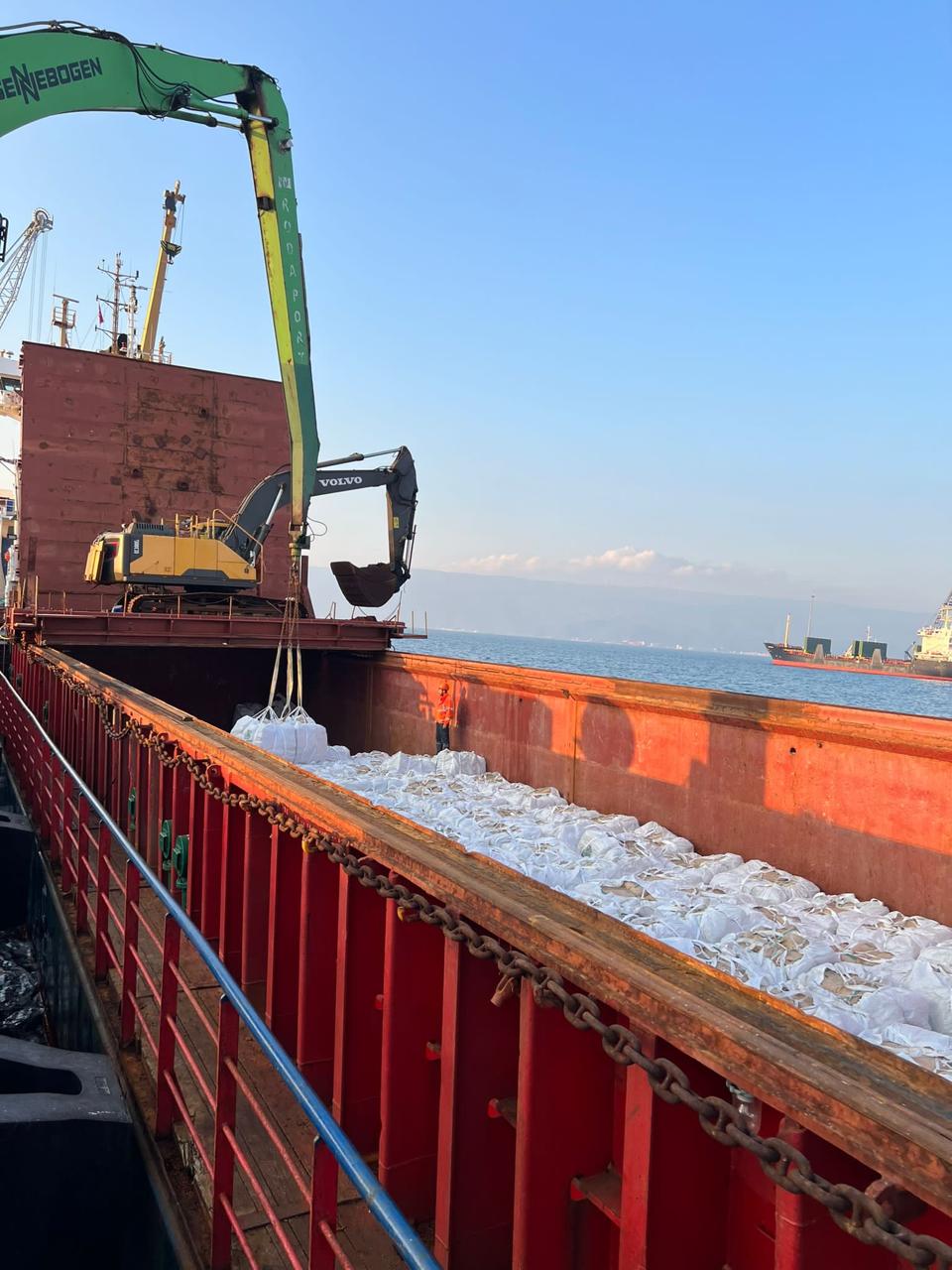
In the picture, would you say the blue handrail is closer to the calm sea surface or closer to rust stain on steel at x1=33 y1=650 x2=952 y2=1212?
rust stain on steel at x1=33 y1=650 x2=952 y2=1212

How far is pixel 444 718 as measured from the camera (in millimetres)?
11906

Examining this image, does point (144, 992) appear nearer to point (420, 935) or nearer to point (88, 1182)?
point (88, 1182)

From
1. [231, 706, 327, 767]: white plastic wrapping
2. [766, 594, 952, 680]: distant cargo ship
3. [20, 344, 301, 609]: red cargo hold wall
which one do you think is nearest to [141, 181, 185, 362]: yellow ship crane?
[20, 344, 301, 609]: red cargo hold wall

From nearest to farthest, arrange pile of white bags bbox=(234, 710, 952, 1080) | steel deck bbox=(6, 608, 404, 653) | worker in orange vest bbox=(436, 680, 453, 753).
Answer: pile of white bags bbox=(234, 710, 952, 1080) < worker in orange vest bbox=(436, 680, 453, 753) < steel deck bbox=(6, 608, 404, 653)

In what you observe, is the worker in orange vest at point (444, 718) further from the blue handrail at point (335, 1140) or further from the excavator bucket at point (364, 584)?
the blue handrail at point (335, 1140)

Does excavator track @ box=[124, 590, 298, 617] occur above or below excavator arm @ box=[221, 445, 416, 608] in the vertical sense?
below

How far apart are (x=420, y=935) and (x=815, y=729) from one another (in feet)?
16.4

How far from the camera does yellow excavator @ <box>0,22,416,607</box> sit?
34.8 ft

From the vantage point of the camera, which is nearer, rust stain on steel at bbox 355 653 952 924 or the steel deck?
rust stain on steel at bbox 355 653 952 924

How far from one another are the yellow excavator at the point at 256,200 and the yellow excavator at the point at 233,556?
2 cm

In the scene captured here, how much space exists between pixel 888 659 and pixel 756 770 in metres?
109

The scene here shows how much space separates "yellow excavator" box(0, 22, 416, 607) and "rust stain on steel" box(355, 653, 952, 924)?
5.04 m

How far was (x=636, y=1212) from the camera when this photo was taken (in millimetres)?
1975

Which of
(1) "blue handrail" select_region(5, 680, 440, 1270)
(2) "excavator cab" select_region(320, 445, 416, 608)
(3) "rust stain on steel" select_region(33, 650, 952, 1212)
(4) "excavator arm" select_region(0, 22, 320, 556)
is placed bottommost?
(1) "blue handrail" select_region(5, 680, 440, 1270)
